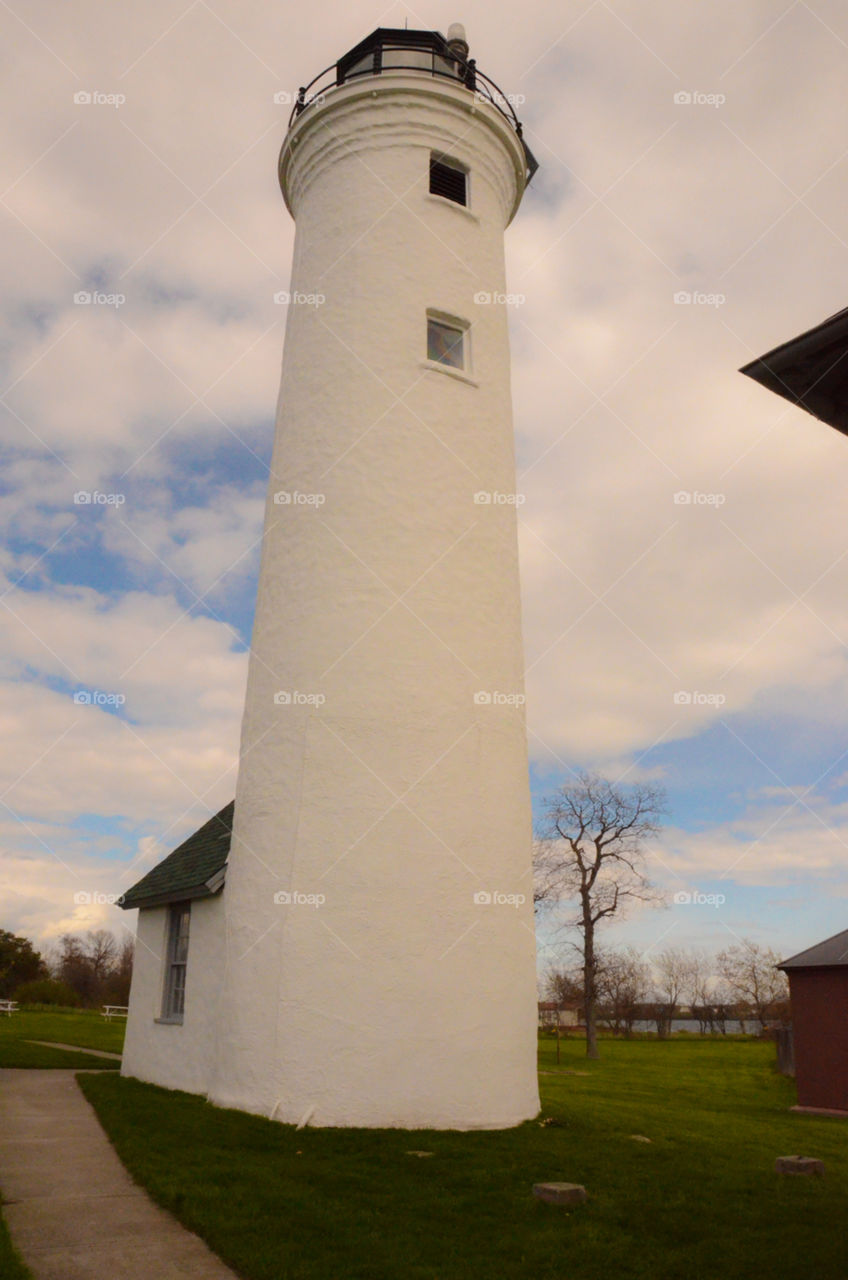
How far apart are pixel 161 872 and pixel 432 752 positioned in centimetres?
775

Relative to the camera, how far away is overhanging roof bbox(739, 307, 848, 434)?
5.59 m

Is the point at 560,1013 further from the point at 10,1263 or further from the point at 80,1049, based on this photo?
the point at 10,1263

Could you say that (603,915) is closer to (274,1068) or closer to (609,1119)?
(609,1119)

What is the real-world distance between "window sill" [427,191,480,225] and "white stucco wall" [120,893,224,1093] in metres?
11.1

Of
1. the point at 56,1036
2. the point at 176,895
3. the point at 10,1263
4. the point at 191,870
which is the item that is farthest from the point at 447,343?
the point at 56,1036

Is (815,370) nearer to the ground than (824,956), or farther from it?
farther from it

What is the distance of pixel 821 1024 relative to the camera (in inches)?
813

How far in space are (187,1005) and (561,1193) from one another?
7.90 meters

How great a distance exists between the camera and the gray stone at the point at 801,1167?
9375 millimetres

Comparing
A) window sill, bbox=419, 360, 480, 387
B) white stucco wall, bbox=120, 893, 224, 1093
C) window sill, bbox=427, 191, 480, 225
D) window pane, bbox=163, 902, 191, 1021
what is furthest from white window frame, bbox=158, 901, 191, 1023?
window sill, bbox=427, 191, 480, 225

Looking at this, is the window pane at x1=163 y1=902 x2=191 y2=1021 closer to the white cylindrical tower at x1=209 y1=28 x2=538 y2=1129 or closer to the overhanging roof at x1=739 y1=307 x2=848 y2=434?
the white cylindrical tower at x1=209 y1=28 x2=538 y2=1129

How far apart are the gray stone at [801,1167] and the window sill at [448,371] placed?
35.3ft

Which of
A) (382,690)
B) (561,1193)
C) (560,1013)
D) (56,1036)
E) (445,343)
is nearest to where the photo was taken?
(561,1193)

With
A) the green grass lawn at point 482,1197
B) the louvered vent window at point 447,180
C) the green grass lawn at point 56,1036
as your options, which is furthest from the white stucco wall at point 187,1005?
the louvered vent window at point 447,180
